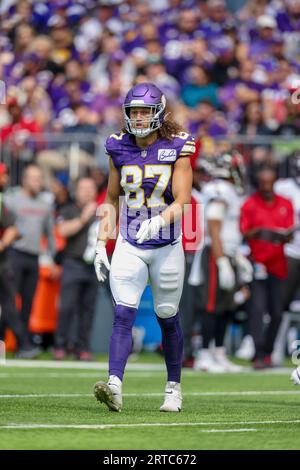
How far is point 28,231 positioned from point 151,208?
23.8 feet

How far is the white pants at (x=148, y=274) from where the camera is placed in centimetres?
748

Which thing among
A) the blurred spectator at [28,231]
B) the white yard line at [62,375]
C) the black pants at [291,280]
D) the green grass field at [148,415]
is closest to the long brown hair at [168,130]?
the green grass field at [148,415]

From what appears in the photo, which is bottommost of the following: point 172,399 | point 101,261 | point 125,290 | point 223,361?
point 223,361

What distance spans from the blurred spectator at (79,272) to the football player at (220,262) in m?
2.01

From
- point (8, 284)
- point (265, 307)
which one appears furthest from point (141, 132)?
point (8, 284)

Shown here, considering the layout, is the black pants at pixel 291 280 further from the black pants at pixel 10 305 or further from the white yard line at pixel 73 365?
the black pants at pixel 10 305

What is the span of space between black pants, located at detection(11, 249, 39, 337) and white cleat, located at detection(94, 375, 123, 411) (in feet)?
24.1

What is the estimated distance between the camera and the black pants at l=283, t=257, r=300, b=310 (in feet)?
43.9

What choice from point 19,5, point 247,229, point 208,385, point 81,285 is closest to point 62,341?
point 81,285

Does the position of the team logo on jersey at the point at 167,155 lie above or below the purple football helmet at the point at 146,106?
below

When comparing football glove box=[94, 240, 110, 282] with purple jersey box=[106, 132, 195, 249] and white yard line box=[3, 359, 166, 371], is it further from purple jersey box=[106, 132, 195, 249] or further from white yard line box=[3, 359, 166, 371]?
white yard line box=[3, 359, 166, 371]

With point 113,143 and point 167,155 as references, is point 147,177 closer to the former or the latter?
point 167,155

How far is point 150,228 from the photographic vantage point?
7270 millimetres

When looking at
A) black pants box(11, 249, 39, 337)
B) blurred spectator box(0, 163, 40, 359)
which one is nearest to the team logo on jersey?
blurred spectator box(0, 163, 40, 359)
